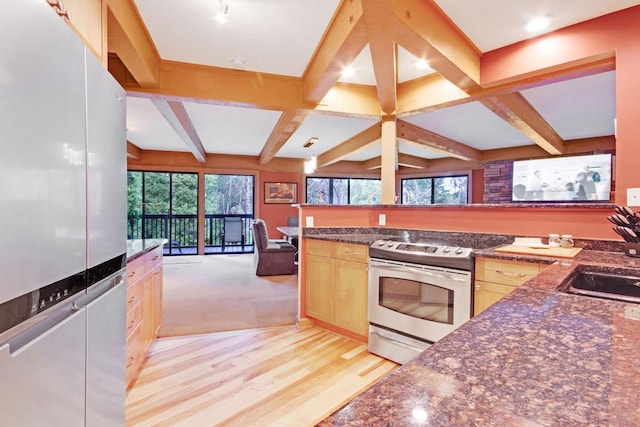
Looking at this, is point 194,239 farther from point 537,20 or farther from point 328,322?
point 537,20

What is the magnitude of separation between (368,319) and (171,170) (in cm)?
668

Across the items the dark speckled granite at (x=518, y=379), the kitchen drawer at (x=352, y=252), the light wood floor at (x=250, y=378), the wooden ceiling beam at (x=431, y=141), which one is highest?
the wooden ceiling beam at (x=431, y=141)

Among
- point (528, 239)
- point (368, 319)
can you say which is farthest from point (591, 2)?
point (368, 319)

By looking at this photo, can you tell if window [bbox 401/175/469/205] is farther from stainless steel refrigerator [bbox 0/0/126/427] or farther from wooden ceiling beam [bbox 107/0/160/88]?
stainless steel refrigerator [bbox 0/0/126/427]

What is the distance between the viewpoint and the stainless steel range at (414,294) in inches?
86.1

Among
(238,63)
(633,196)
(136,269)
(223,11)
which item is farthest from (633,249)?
(238,63)

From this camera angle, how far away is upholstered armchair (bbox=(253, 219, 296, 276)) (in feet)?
17.7

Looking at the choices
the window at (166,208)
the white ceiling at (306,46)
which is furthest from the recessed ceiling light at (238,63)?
the window at (166,208)

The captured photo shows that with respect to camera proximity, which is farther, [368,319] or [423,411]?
[368,319]

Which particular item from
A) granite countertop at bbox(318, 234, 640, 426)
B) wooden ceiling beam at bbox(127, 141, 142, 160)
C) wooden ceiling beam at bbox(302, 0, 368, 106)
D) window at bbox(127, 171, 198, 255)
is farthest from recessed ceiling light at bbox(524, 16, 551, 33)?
window at bbox(127, 171, 198, 255)

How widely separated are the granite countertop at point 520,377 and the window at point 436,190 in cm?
763

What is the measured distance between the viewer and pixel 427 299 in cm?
237

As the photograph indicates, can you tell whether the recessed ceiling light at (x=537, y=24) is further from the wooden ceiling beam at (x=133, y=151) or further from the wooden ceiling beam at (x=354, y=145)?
the wooden ceiling beam at (x=133, y=151)

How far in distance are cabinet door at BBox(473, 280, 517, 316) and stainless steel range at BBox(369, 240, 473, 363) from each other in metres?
0.05
